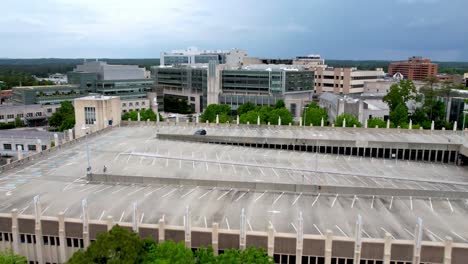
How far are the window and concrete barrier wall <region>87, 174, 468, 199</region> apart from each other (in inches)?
1566

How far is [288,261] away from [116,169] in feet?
100

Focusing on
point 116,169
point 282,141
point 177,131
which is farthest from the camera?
point 177,131

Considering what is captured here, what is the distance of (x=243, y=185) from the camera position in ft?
→ 168

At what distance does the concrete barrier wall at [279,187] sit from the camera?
1953 inches

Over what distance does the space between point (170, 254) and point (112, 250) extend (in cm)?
448

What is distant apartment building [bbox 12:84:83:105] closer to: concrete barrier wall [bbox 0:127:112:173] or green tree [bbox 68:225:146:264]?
concrete barrier wall [bbox 0:127:112:173]

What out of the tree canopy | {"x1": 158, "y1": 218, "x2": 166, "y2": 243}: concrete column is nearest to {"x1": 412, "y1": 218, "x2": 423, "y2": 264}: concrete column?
the tree canopy

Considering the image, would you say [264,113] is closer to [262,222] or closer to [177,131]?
[177,131]

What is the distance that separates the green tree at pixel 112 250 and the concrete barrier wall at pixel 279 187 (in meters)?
20.4

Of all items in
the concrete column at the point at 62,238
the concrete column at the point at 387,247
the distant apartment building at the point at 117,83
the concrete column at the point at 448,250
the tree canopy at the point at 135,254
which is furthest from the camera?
the distant apartment building at the point at 117,83

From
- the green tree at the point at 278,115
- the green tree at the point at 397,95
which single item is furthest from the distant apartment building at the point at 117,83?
the green tree at the point at 397,95

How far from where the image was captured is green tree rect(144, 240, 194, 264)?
101 feet

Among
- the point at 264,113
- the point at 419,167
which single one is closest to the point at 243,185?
the point at 419,167

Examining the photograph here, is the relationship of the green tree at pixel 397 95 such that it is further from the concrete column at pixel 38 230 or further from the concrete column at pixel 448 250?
the concrete column at pixel 38 230
